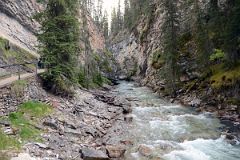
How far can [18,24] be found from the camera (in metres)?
40.3

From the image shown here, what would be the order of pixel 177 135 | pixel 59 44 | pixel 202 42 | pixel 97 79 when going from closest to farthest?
pixel 177 135 < pixel 59 44 < pixel 202 42 < pixel 97 79

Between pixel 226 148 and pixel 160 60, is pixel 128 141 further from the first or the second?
pixel 160 60

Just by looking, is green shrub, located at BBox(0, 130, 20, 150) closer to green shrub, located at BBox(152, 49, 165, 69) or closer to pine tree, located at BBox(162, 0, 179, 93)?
pine tree, located at BBox(162, 0, 179, 93)

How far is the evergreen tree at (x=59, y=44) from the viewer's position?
83.7ft

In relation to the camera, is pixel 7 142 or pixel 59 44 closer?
pixel 7 142

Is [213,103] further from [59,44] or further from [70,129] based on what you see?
[70,129]

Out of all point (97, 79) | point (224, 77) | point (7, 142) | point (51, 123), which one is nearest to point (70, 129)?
point (51, 123)

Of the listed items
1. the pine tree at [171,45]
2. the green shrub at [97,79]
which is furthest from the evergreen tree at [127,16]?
the pine tree at [171,45]

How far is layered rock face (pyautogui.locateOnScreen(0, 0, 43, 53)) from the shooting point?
36344 millimetres

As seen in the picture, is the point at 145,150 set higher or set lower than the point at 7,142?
lower

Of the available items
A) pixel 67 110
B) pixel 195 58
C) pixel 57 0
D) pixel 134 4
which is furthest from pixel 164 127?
pixel 134 4

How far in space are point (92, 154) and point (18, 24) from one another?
2828 centimetres

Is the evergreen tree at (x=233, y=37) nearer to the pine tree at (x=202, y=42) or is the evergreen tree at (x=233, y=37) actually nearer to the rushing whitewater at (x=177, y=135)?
the pine tree at (x=202, y=42)

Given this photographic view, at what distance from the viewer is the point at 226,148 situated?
20203 mm
